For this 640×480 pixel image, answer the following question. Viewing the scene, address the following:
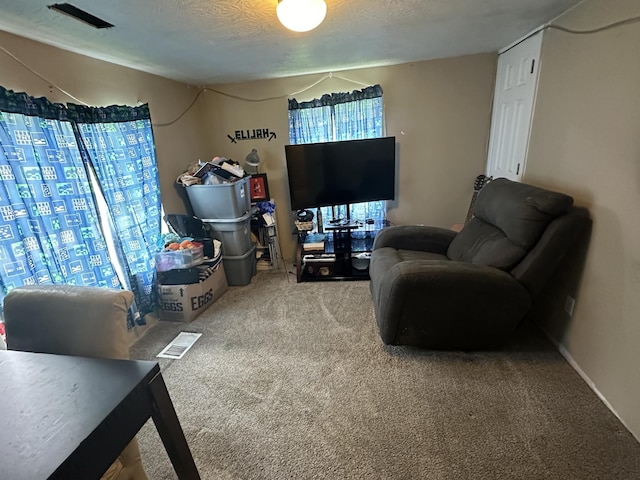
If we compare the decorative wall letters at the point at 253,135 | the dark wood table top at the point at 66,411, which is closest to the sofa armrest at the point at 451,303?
the dark wood table top at the point at 66,411

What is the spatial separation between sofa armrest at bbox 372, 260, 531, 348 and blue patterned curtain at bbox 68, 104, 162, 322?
6.36 ft

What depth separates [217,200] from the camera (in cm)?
291

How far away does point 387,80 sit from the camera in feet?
10.0

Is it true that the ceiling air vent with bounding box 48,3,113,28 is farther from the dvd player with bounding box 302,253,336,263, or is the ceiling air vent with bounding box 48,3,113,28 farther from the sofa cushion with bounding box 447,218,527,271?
the sofa cushion with bounding box 447,218,527,271

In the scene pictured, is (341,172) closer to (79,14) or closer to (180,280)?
(180,280)

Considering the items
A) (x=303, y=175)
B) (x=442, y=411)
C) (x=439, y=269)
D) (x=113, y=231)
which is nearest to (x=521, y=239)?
(x=439, y=269)

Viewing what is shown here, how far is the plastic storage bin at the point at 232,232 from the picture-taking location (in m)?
3.02

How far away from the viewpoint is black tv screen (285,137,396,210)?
300 cm

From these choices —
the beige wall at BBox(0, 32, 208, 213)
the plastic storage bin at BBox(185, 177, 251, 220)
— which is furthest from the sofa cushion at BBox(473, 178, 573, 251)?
the beige wall at BBox(0, 32, 208, 213)

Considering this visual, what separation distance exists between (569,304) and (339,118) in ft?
8.23

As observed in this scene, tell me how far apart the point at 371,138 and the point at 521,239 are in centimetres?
176

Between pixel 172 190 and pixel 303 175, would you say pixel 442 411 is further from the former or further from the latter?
pixel 172 190

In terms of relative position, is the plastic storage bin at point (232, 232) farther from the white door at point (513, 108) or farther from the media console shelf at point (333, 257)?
the white door at point (513, 108)

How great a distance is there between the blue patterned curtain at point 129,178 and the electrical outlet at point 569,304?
3.05 metres
